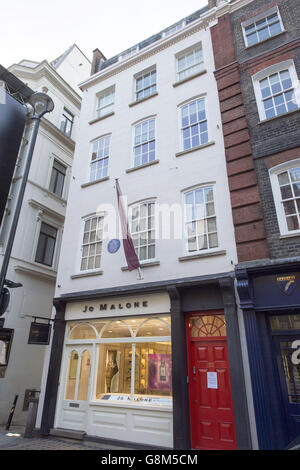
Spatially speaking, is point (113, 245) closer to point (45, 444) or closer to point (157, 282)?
point (157, 282)

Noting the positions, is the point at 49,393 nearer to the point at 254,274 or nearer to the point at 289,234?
the point at 254,274

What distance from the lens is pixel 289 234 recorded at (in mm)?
7734

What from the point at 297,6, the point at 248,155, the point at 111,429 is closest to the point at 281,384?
the point at 111,429

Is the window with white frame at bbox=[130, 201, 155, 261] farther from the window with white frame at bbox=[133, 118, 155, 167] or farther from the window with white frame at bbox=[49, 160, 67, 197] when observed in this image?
the window with white frame at bbox=[49, 160, 67, 197]

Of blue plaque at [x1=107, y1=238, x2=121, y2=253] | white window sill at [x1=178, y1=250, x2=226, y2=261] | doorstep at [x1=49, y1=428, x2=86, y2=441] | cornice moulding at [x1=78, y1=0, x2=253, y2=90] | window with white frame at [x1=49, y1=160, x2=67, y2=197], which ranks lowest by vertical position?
doorstep at [x1=49, y1=428, x2=86, y2=441]

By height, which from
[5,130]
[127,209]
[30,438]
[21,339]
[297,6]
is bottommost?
[30,438]

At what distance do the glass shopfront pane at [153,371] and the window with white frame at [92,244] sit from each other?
365 cm

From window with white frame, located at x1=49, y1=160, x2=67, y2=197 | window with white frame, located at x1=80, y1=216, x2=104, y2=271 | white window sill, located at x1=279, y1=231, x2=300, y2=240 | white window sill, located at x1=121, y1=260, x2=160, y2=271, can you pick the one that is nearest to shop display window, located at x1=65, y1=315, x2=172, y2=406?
white window sill, located at x1=121, y1=260, x2=160, y2=271

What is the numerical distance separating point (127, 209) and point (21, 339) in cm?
792

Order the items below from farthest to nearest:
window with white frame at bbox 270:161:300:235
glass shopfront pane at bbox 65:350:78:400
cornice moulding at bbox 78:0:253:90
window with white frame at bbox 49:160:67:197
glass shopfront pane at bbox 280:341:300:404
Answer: window with white frame at bbox 49:160:67:197, cornice moulding at bbox 78:0:253:90, glass shopfront pane at bbox 65:350:78:400, window with white frame at bbox 270:161:300:235, glass shopfront pane at bbox 280:341:300:404

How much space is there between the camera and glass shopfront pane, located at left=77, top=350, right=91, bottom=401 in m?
9.45

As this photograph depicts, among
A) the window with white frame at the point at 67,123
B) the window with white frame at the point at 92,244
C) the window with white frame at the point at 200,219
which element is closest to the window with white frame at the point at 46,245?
the window with white frame at the point at 92,244

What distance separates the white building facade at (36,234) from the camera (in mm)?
12688

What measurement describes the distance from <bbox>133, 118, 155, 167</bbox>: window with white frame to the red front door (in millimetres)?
6727
